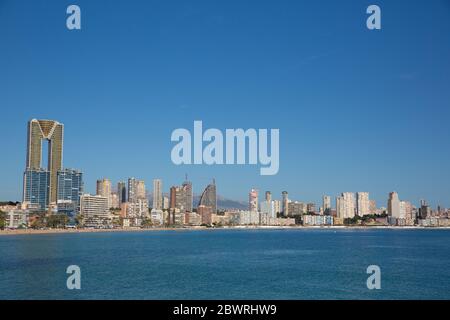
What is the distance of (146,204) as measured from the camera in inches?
6471

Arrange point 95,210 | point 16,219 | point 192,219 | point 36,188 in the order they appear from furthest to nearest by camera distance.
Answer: point 192,219, point 95,210, point 36,188, point 16,219

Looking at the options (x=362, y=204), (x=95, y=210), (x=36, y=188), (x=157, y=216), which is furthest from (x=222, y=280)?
(x=362, y=204)

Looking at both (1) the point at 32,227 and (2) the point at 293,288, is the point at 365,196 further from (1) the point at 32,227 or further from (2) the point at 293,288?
(2) the point at 293,288

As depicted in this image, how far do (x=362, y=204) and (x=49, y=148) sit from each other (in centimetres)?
11483

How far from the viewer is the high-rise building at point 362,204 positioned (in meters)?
176

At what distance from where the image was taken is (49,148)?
141375mm

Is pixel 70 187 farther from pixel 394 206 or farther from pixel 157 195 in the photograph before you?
pixel 394 206

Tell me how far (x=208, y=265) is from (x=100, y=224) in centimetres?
10529

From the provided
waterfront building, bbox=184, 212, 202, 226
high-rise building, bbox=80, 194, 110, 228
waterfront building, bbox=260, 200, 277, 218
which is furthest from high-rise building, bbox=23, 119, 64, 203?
waterfront building, bbox=260, 200, 277, 218

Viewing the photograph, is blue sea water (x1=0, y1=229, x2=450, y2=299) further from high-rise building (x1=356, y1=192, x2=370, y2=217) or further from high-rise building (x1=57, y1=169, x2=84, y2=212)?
high-rise building (x1=356, y1=192, x2=370, y2=217)

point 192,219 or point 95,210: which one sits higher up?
point 95,210

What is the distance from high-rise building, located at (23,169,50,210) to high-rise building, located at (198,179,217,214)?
66119mm
